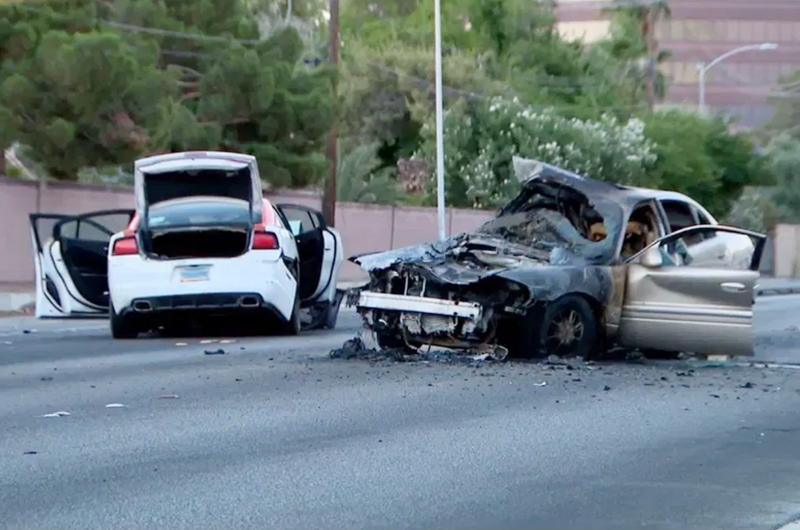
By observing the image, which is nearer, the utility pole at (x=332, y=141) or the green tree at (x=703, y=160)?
the utility pole at (x=332, y=141)

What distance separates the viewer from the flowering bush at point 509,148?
4644cm

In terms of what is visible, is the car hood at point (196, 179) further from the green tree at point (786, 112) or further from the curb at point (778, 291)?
the green tree at point (786, 112)

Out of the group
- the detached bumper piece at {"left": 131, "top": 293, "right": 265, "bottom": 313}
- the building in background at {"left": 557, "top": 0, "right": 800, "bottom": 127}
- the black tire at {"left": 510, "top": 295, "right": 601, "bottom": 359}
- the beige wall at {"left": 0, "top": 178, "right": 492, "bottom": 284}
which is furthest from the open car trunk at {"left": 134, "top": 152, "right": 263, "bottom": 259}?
the building in background at {"left": 557, "top": 0, "right": 800, "bottom": 127}

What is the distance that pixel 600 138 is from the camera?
157 ft

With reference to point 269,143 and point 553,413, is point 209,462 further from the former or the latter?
point 269,143

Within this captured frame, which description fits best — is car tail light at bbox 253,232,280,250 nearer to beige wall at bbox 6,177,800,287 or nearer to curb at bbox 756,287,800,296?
beige wall at bbox 6,177,800,287

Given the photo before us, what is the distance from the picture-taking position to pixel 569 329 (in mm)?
13891

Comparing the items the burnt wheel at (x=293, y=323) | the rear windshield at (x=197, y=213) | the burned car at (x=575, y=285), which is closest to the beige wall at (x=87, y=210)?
the burnt wheel at (x=293, y=323)

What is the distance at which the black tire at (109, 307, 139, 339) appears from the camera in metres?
16.7

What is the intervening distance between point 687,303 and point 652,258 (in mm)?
529

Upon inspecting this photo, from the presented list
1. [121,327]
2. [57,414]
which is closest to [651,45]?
[121,327]

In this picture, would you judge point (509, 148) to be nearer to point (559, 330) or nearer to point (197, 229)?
point (197, 229)

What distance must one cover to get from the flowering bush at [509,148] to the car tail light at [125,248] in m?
30.2

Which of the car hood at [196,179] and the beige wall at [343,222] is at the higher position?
the car hood at [196,179]
